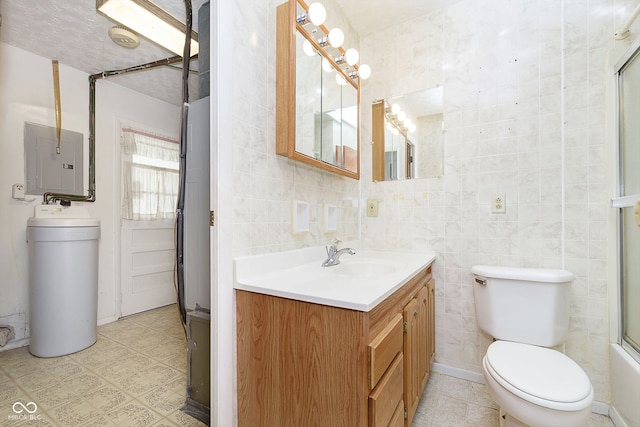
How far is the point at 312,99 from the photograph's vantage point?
4.55 ft

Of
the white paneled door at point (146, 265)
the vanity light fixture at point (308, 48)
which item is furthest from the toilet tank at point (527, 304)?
the white paneled door at point (146, 265)

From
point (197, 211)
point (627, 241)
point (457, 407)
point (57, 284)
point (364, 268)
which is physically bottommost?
point (457, 407)

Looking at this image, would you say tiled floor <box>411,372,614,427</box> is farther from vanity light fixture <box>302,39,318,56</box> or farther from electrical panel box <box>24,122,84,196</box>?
electrical panel box <box>24,122,84,196</box>

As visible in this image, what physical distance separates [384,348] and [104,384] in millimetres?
1710

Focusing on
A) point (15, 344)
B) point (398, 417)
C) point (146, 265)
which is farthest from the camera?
point (146, 265)

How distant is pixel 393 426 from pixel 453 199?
133 centimetres

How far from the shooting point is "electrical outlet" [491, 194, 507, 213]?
1634 mm

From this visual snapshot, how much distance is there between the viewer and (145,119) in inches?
114

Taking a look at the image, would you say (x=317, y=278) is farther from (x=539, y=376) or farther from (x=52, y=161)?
(x=52, y=161)

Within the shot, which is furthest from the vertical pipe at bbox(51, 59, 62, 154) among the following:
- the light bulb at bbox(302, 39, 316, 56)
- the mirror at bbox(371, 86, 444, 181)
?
the mirror at bbox(371, 86, 444, 181)

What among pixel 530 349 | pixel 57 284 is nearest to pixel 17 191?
pixel 57 284

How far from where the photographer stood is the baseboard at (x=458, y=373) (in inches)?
67.0

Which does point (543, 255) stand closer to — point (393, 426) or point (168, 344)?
point (393, 426)

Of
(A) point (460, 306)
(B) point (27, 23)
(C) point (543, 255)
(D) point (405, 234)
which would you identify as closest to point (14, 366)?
(B) point (27, 23)
